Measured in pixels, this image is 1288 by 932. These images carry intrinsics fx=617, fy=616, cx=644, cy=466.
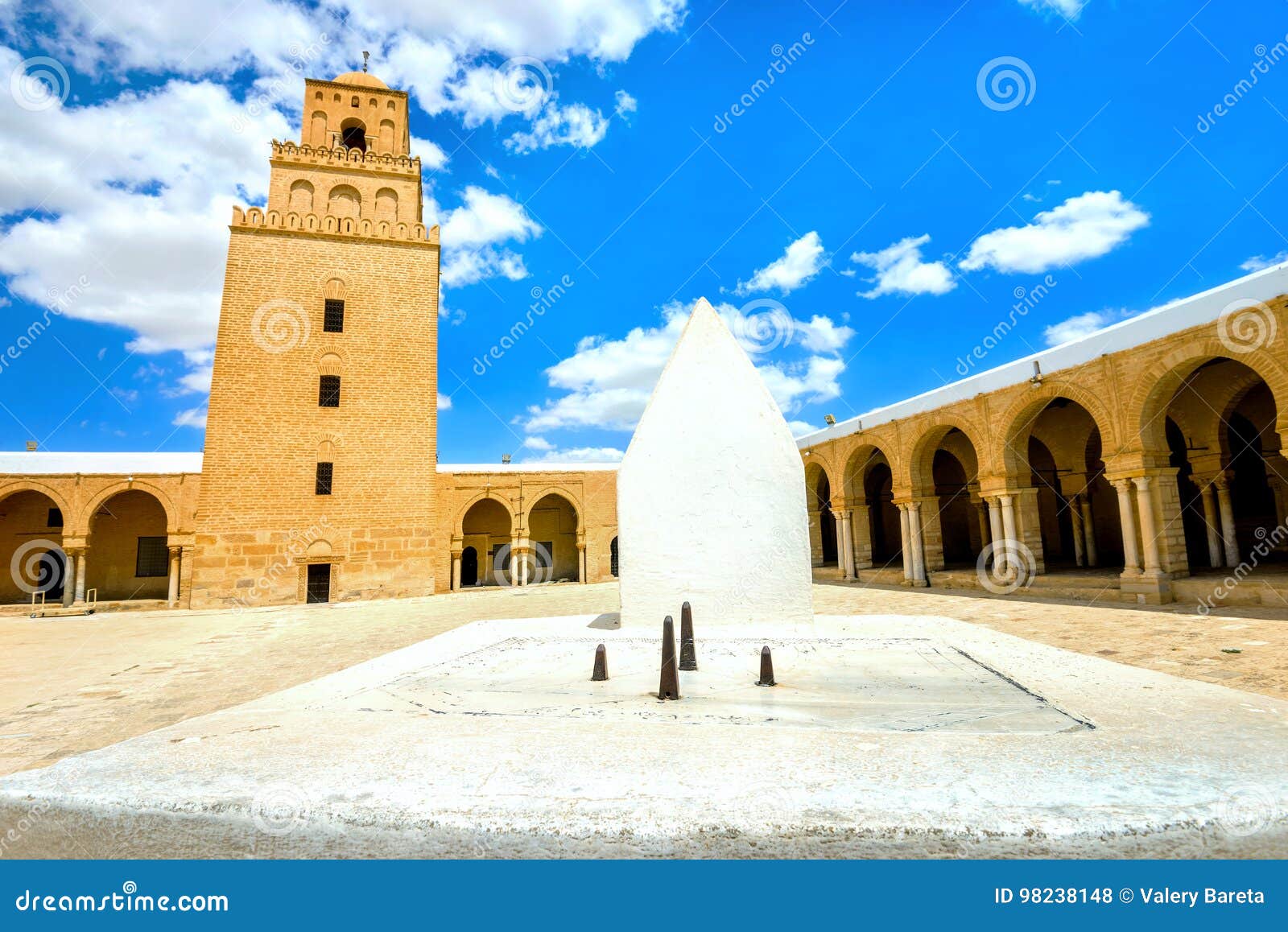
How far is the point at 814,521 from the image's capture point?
76.0ft

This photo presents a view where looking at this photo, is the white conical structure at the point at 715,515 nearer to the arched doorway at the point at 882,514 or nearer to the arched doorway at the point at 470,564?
the arched doorway at the point at 882,514

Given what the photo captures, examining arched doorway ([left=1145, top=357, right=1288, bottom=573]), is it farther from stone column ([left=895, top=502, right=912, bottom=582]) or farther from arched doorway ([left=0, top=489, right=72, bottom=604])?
arched doorway ([left=0, top=489, right=72, bottom=604])

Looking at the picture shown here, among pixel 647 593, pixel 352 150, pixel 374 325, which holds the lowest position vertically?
pixel 647 593

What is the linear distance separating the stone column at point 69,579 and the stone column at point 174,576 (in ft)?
8.31

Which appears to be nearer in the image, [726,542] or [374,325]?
[726,542]

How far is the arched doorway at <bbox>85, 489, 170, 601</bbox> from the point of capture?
2133 cm

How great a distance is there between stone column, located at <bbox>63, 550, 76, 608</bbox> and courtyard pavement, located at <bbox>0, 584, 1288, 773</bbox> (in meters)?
2.05

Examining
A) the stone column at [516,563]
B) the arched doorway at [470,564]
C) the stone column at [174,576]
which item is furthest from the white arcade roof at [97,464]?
the stone column at [516,563]

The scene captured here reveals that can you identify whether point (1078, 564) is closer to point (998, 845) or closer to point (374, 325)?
point (998, 845)

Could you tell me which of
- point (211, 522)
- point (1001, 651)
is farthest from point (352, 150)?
point (1001, 651)

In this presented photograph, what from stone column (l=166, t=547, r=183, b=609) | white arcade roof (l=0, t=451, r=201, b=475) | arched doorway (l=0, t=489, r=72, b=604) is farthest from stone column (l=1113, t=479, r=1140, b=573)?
arched doorway (l=0, t=489, r=72, b=604)

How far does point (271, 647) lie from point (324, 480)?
9.57 metres

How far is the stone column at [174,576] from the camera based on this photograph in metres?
18.6

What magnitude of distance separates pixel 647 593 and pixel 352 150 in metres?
20.9
